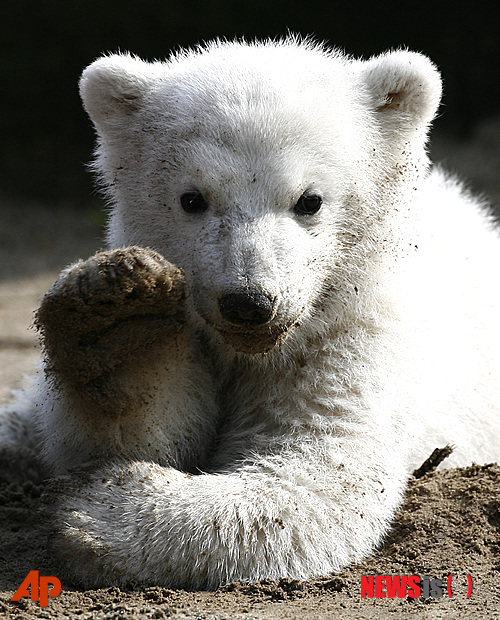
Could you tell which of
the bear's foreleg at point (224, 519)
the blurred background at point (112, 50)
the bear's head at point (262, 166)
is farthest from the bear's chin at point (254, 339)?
the blurred background at point (112, 50)

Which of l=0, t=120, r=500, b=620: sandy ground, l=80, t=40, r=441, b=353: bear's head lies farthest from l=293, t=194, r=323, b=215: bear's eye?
l=0, t=120, r=500, b=620: sandy ground

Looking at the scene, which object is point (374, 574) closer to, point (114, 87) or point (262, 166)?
point (262, 166)

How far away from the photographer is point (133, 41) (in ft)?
33.0

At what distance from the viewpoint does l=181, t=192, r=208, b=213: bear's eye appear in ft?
10.2

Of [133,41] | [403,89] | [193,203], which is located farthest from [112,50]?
[193,203]

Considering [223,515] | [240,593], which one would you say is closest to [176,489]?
[223,515]

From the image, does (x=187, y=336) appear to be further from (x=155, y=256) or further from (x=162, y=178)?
(x=162, y=178)

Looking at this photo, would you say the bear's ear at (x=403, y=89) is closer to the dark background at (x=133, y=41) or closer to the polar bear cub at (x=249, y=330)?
the polar bear cub at (x=249, y=330)

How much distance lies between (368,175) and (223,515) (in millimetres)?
1411

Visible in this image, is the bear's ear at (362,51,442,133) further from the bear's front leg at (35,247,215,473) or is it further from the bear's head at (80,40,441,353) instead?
the bear's front leg at (35,247,215,473)

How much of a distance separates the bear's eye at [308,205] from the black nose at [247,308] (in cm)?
50

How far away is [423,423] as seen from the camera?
11.6 feet

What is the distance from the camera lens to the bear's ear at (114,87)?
3.46 meters

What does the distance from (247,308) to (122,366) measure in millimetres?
479
